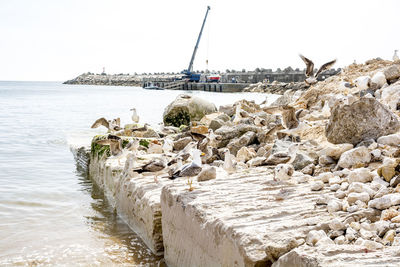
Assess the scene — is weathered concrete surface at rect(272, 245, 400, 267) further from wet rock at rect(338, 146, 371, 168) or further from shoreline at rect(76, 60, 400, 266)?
wet rock at rect(338, 146, 371, 168)

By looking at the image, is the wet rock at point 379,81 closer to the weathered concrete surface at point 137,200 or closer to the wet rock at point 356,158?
the wet rock at point 356,158

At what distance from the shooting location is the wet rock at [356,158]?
555 cm

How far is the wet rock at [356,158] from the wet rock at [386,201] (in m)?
1.44

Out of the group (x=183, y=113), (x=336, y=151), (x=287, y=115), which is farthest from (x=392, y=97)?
(x=183, y=113)

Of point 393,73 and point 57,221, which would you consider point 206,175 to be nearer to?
point 57,221

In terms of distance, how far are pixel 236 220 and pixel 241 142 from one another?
4966 millimetres

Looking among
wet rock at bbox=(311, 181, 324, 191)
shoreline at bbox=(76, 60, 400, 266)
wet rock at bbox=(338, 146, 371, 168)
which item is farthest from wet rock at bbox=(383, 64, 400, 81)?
wet rock at bbox=(311, 181, 324, 191)

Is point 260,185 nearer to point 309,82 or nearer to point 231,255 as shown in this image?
point 231,255

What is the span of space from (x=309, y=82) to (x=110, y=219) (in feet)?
27.8

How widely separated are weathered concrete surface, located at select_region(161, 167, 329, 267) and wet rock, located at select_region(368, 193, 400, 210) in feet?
1.58

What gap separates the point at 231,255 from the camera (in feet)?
12.5

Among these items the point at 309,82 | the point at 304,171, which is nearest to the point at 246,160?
the point at 304,171

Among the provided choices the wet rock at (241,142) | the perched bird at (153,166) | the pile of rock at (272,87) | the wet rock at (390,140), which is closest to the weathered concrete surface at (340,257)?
the wet rock at (390,140)

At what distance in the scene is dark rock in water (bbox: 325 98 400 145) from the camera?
6.39 metres
